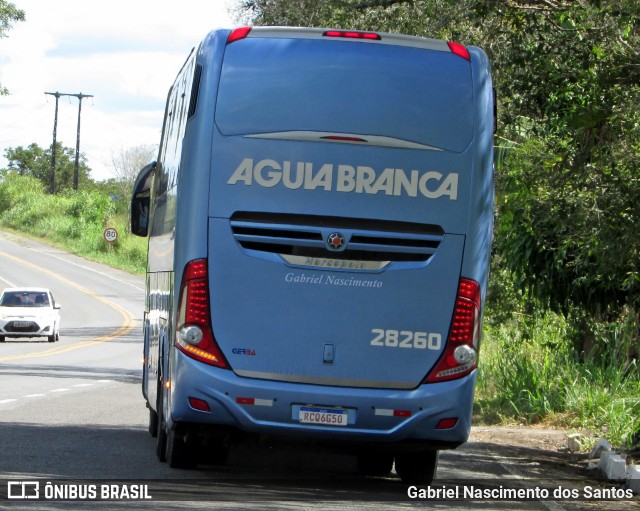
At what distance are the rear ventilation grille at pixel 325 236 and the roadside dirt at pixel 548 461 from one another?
2.41 meters

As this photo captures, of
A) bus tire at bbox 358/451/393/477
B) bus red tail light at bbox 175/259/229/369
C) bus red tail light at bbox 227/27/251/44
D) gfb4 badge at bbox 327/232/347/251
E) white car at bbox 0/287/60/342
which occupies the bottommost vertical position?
white car at bbox 0/287/60/342

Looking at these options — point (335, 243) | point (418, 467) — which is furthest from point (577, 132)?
point (335, 243)

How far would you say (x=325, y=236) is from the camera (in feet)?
32.1

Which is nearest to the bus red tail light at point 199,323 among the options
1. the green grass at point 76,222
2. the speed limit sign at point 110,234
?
the green grass at point 76,222

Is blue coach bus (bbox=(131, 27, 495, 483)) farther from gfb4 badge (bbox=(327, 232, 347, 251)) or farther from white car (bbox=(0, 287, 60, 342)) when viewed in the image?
white car (bbox=(0, 287, 60, 342))

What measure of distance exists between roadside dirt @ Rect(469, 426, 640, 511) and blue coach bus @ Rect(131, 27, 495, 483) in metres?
1.60

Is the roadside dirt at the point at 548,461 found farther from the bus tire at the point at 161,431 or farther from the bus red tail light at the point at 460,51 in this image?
the bus red tail light at the point at 460,51

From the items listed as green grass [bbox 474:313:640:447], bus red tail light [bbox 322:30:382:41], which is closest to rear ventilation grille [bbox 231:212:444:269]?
bus red tail light [bbox 322:30:382:41]

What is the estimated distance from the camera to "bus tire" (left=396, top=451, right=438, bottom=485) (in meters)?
10.9

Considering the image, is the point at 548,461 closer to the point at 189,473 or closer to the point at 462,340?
the point at 462,340

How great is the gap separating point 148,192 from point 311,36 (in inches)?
167

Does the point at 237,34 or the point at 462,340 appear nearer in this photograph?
the point at 462,340

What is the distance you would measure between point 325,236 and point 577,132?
13.2 feet

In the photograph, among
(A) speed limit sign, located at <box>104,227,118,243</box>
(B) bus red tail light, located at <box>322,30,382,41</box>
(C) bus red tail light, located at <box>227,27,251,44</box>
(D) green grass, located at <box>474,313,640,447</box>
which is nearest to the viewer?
(C) bus red tail light, located at <box>227,27,251,44</box>
